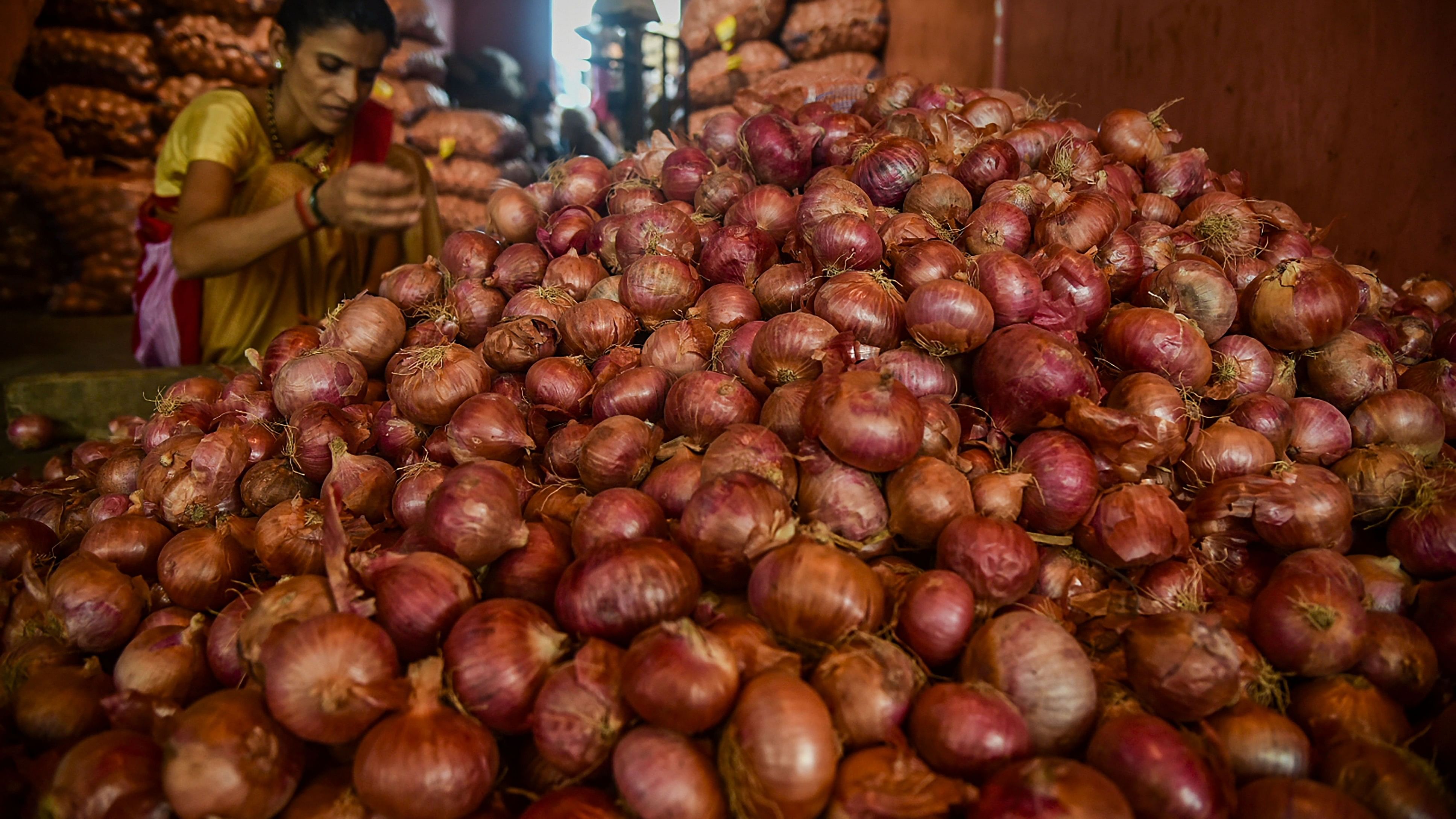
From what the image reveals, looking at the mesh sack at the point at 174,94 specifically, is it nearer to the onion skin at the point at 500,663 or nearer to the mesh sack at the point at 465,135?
the mesh sack at the point at 465,135

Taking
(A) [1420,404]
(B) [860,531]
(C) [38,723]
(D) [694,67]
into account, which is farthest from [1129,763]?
(D) [694,67]

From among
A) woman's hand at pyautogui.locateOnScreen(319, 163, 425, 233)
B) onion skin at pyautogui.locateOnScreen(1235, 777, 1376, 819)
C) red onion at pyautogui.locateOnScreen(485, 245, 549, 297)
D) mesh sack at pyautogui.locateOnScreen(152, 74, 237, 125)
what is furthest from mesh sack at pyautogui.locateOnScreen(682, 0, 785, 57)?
onion skin at pyautogui.locateOnScreen(1235, 777, 1376, 819)

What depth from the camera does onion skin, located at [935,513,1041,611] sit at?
3.97ft

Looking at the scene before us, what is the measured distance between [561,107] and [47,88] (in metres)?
5.90

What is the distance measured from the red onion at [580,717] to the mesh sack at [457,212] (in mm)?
7092

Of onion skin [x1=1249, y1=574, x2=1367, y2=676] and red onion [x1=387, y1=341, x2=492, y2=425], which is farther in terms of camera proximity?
red onion [x1=387, y1=341, x2=492, y2=425]

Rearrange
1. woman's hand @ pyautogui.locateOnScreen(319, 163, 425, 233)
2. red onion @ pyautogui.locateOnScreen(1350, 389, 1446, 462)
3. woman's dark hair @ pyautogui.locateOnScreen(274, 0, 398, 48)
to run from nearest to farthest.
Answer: red onion @ pyautogui.locateOnScreen(1350, 389, 1446, 462)
woman's hand @ pyautogui.locateOnScreen(319, 163, 425, 233)
woman's dark hair @ pyautogui.locateOnScreen(274, 0, 398, 48)

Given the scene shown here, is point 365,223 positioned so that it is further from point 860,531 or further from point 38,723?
point 860,531

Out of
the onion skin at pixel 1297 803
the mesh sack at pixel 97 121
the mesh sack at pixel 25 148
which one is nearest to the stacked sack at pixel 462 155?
the mesh sack at pixel 97 121

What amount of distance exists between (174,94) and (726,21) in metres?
4.32

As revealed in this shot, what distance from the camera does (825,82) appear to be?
11.7 ft

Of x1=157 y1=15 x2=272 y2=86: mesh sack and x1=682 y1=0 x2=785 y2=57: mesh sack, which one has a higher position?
x1=682 y1=0 x2=785 y2=57: mesh sack

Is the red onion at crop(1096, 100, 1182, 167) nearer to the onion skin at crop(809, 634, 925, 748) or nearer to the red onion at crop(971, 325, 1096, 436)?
the red onion at crop(971, 325, 1096, 436)

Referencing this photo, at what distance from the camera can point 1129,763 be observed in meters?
0.97
